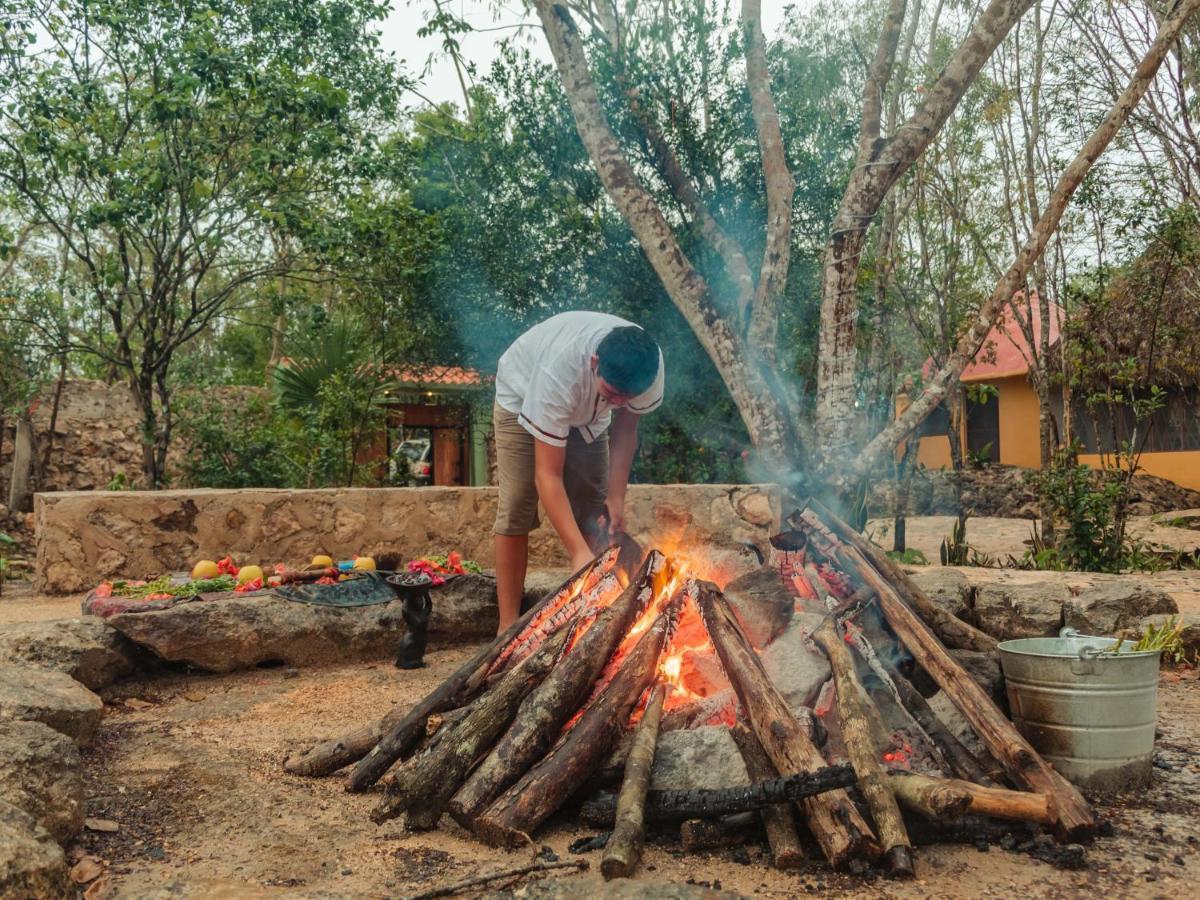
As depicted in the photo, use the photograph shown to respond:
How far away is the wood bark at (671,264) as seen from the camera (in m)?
5.88

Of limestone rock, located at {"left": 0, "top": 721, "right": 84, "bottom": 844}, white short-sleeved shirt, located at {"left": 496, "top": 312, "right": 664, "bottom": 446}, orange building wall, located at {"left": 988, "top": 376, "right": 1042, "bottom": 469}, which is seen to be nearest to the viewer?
limestone rock, located at {"left": 0, "top": 721, "right": 84, "bottom": 844}

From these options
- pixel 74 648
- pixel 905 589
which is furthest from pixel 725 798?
pixel 74 648

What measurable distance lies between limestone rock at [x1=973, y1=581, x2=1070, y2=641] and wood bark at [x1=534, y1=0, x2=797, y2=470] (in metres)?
1.52

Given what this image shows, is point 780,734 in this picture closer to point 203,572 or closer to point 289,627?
point 289,627

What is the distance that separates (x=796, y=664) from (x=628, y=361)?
1.25m

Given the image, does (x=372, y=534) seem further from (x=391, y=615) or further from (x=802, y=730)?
(x=802, y=730)

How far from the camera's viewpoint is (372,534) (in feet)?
21.8

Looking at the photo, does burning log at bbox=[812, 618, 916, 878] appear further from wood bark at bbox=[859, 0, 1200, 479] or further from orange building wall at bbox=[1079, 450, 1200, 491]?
orange building wall at bbox=[1079, 450, 1200, 491]

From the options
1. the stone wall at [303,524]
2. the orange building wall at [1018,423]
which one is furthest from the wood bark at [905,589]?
the orange building wall at [1018,423]

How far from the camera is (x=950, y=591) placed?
16.0 feet

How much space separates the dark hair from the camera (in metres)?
3.43

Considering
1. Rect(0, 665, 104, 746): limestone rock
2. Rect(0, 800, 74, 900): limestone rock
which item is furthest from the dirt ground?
Rect(0, 800, 74, 900): limestone rock

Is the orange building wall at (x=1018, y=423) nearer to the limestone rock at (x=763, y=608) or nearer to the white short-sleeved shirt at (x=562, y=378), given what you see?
the white short-sleeved shirt at (x=562, y=378)

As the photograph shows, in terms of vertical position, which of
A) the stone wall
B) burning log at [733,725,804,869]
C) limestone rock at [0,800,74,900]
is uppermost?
the stone wall
